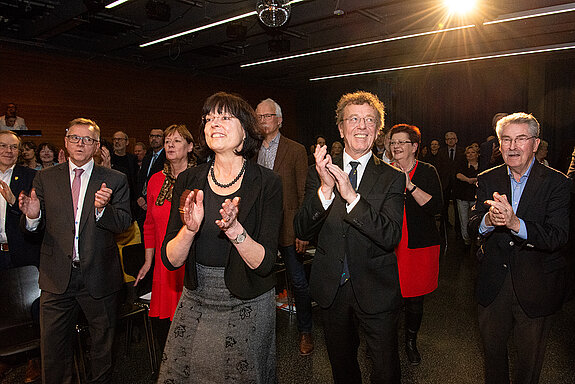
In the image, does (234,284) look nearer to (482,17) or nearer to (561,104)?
(482,17)

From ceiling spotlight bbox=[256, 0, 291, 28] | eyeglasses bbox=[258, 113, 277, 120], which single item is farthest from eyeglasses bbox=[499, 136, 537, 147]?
ceiling spotlight bbox=[256, 0, 291, 28]

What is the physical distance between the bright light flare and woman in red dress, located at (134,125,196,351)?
631 cm

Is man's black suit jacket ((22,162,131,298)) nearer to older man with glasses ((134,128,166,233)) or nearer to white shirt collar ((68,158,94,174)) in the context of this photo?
white shirt collar ((68,158,94,174))

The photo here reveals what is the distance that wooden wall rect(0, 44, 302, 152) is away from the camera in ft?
31.5

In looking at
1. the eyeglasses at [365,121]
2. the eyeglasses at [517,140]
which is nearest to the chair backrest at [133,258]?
the eyeglasses at [365,121]

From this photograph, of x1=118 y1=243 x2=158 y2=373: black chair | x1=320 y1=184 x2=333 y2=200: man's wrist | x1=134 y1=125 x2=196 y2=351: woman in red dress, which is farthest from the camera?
x1=118 y1=243 x2=158 y2=373: black chair

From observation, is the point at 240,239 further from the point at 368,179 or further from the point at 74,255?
the point at 74,255

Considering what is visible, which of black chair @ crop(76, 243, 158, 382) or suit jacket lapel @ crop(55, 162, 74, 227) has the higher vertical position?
suit jacket lapel @ crop(55, 162, 74, 227)

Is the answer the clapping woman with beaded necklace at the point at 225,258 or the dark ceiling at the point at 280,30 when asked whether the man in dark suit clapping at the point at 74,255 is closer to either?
the clapping woman with beaded necklace at the point at 225,258

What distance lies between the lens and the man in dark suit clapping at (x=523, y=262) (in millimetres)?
2248

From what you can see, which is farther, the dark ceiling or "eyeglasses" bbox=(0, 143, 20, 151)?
the dark ceiling

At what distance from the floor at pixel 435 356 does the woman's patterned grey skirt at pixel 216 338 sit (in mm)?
1523

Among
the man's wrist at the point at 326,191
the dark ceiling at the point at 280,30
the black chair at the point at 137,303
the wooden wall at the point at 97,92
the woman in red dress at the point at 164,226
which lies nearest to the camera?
the man's wrist at the point at 326,191

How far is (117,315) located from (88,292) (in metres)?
0.30
